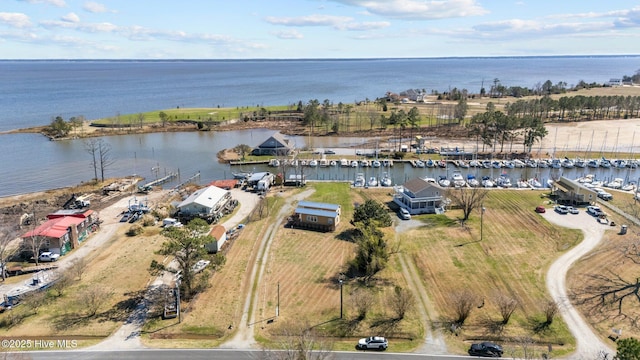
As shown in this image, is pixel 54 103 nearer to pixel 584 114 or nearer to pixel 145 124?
pixel 145 124

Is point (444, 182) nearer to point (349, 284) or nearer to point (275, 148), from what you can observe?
point (349, 284)

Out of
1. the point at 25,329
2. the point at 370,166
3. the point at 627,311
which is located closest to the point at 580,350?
the point at 627,311

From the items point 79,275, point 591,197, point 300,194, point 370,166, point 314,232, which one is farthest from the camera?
point 370,166

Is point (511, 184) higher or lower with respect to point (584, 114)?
lower

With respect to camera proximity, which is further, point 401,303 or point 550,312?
point 401,303

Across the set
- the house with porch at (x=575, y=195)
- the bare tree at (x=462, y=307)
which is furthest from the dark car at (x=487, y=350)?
the house with porch at (x=575, y=195)

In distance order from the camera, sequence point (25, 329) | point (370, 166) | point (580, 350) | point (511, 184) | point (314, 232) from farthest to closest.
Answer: point (370, 166), point (511, 184), point (314, 232), point (25, 329), point (580, 350)

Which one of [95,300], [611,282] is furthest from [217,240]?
[611,282]
